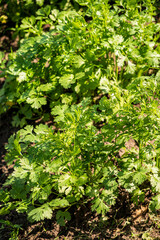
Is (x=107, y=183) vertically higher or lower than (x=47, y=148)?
lower

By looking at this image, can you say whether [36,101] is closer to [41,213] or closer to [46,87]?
[46,87]

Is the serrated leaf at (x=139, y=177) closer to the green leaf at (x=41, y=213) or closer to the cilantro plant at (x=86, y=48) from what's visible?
the green leaf at (x=41, y=213)

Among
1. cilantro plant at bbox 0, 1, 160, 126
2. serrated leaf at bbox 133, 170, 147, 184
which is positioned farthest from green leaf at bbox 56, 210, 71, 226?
cilantro plant at bbox 0, 1, 160, 126

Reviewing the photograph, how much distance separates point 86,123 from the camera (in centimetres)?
223

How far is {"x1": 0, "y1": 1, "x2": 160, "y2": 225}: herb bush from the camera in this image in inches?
83.8

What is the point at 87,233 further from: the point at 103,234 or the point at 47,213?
the point at 47,213

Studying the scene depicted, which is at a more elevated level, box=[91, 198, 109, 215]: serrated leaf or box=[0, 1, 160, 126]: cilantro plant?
box=[0, 1, 160, 126]: cilantro plant

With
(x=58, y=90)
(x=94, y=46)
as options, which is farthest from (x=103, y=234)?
(x=94, y=46)

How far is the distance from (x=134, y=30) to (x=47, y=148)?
158 centimetres

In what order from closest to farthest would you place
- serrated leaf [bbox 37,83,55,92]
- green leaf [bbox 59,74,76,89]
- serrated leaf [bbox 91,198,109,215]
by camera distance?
serrated leaf [bbox 91,198,109,215]
green leaf [bbox 59,74,76,89]
serrated leaf [bbox 37,83,55,92]

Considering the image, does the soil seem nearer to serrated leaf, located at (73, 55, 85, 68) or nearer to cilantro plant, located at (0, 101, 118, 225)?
cilantro plant, located at (0, 101, 118, 225)

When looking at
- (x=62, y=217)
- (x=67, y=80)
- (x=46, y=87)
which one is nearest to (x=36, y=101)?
(x=46, y=87)

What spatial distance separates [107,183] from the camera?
2295mm

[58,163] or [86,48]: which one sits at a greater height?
[86,48]
